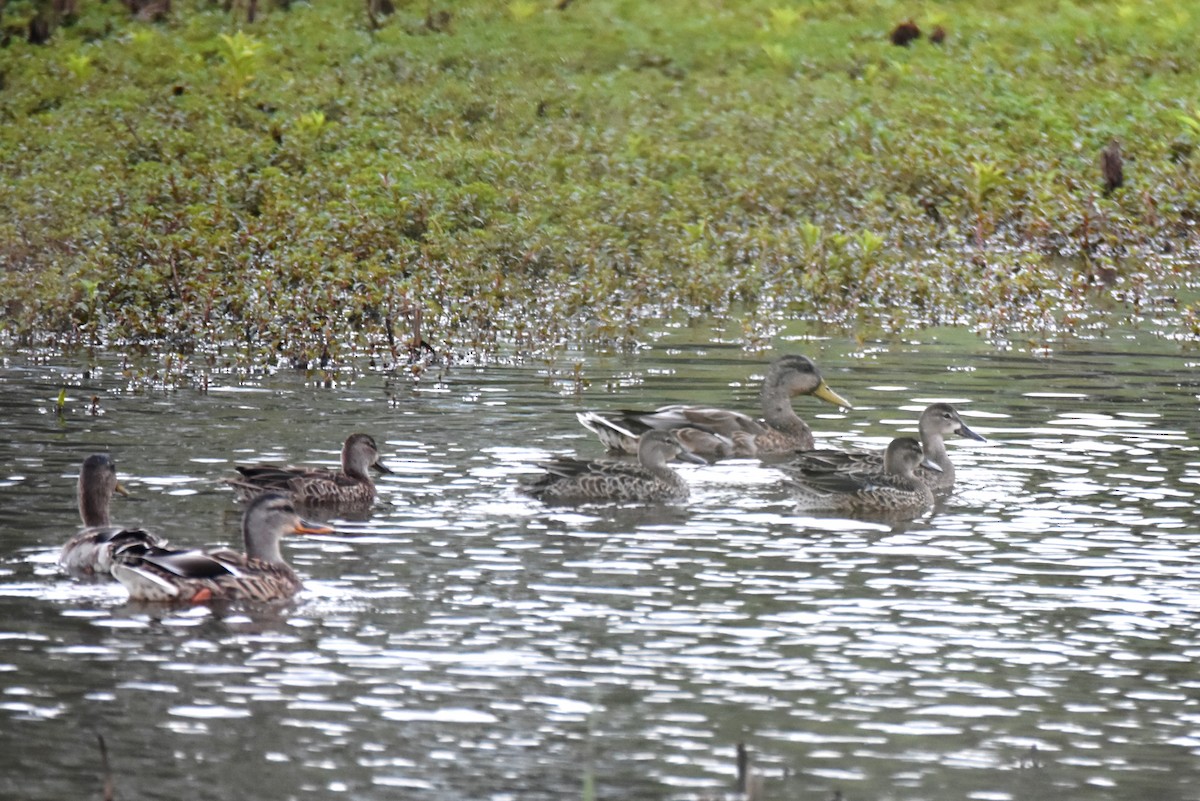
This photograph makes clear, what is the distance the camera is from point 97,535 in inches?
432

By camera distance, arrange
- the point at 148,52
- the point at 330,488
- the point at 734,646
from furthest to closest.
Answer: the point at 148,52
the point at 330,488
the point at 734,646

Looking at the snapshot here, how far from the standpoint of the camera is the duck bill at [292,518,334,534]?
11469mm

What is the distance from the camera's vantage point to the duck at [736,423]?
51.1ft

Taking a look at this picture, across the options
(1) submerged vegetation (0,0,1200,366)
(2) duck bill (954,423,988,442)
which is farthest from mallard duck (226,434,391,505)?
(1) submerged vegetation (0,0,1200,366)

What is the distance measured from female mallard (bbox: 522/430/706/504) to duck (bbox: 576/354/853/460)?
0.99 meters

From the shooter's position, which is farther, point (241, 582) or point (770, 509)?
point (770, 509)

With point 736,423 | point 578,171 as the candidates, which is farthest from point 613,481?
point 578,171

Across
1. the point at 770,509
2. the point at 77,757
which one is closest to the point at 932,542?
the point at 770,509

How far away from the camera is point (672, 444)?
1424 centimetres

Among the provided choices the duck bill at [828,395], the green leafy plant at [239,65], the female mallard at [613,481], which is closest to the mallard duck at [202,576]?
the female mallard at [613,481]

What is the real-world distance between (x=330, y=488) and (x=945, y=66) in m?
24.5

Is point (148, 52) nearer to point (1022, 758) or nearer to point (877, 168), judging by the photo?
point (877, 168)

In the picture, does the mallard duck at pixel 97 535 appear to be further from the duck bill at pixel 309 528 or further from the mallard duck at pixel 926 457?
the mallard duck at pixel 926 457

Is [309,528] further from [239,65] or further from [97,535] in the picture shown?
[239,65]
